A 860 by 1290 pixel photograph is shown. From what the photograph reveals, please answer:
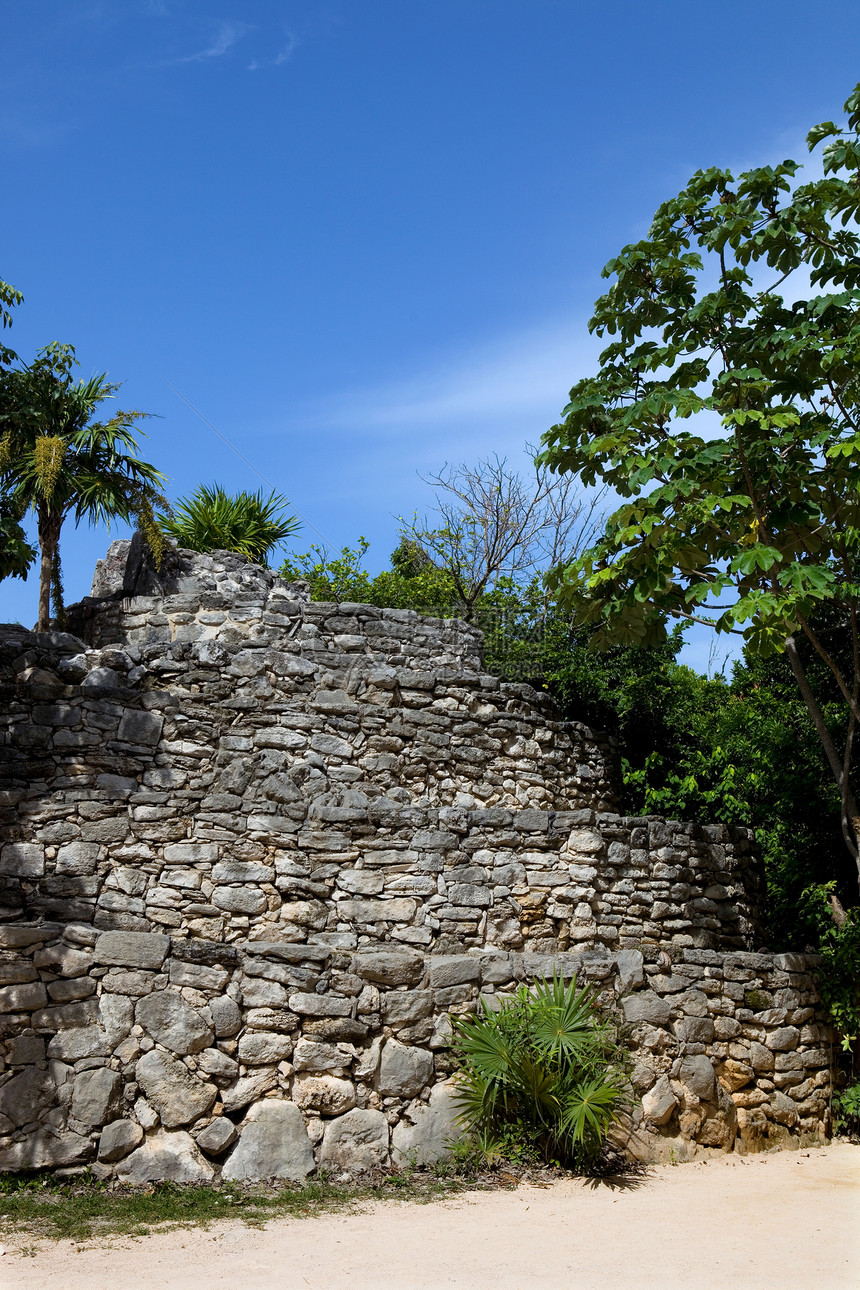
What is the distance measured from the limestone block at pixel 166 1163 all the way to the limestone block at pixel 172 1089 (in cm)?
10

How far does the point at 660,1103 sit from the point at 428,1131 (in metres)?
1.73

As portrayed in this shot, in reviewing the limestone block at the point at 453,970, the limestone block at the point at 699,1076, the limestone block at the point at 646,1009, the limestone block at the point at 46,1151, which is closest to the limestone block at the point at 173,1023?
the limestone block at the point at 46,1151

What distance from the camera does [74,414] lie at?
11.3 meters

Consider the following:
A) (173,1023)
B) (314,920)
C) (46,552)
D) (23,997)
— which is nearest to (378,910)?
(314,920)

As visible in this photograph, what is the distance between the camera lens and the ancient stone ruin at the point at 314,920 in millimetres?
5996

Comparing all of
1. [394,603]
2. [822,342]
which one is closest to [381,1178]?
[822,342]

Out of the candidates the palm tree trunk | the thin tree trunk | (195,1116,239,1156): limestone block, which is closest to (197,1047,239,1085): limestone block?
(195,1116,239,1156): limestone block

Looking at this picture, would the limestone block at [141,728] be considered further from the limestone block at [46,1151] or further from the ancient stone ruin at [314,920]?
the limestone block at [46,1151]

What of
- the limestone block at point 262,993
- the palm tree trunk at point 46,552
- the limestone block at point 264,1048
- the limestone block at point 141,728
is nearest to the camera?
the limestone block at point 264,1048

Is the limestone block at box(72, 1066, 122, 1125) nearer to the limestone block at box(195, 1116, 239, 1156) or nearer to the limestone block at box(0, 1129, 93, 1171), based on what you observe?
the limestone block at box(0, 1129, 93, 1171)

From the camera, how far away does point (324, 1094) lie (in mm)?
6238

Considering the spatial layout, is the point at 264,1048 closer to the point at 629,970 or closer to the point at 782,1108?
the point at 629,970

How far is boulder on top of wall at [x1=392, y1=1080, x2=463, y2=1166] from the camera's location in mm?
6258

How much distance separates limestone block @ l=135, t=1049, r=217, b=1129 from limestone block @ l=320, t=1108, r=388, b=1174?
79cm
